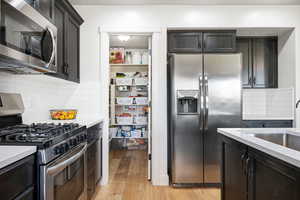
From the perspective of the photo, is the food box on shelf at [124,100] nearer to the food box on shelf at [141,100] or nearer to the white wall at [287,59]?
the food box on shelf at [141,100]

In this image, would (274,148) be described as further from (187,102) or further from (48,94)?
(48,94)

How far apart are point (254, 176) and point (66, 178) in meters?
1.29

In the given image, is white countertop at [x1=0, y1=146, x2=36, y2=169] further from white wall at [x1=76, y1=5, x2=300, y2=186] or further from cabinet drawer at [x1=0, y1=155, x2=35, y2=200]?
white wall at [x1=76, y1=5, x2=300, y2=186]

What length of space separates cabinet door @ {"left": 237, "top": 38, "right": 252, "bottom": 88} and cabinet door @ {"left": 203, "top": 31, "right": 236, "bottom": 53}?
432mm

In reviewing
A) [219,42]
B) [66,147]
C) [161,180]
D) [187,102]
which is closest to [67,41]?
[66,147]

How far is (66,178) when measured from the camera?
171 cm

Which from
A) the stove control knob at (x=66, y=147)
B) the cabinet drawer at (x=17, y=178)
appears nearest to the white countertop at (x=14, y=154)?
the cabinet drawer at (x=17, y=178)

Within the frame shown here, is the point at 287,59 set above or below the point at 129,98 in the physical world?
above

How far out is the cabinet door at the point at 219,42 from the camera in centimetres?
324

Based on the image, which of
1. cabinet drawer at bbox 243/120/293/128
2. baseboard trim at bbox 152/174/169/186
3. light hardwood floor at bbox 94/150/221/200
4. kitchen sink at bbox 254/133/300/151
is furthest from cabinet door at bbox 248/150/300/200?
cabinet drawer at bbox 243/120/293/128

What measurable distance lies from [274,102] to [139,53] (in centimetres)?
290

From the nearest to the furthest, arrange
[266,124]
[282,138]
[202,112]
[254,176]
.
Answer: [254,176] < [282,138] < [202,112] < [266,124]

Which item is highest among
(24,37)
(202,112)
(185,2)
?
(185,2)

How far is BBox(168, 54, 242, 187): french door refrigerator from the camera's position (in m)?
3.06
